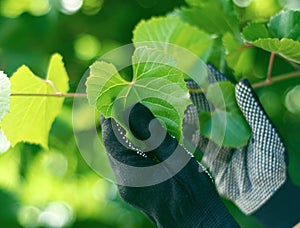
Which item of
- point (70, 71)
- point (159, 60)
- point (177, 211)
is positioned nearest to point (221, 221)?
point (177, 211)

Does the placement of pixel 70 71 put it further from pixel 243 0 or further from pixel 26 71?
pixel 26 71

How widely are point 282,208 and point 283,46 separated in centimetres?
22

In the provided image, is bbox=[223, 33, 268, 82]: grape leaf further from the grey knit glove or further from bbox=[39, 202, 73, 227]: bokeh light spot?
bbox=[39, 202, 73, 227]: bokeh light spot

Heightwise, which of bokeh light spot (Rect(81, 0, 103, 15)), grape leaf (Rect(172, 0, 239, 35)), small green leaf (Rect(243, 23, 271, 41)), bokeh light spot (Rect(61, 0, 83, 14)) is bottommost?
small green leaf (Rect(243, 23, 271, 41))

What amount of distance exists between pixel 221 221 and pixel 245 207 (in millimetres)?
191

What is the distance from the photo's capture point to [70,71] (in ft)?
3.77

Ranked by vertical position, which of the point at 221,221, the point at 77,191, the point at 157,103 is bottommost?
the point at 77,191

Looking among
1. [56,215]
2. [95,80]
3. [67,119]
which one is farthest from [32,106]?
[56,215]

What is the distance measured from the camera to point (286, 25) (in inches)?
20.7

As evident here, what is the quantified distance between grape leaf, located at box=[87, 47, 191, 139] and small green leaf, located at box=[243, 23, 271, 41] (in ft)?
0.41

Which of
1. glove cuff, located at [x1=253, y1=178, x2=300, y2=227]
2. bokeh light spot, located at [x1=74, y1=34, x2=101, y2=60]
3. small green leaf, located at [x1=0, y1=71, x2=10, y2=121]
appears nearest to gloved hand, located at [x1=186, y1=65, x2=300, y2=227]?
glove cuff, located at [x1=253, y1=178, x2=300, y2=227]

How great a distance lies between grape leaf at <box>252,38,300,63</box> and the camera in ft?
1.60

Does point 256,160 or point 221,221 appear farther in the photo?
point 256,160

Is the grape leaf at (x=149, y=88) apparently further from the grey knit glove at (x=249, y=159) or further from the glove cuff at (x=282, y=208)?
the glove cuff at (x=282, y=208)
